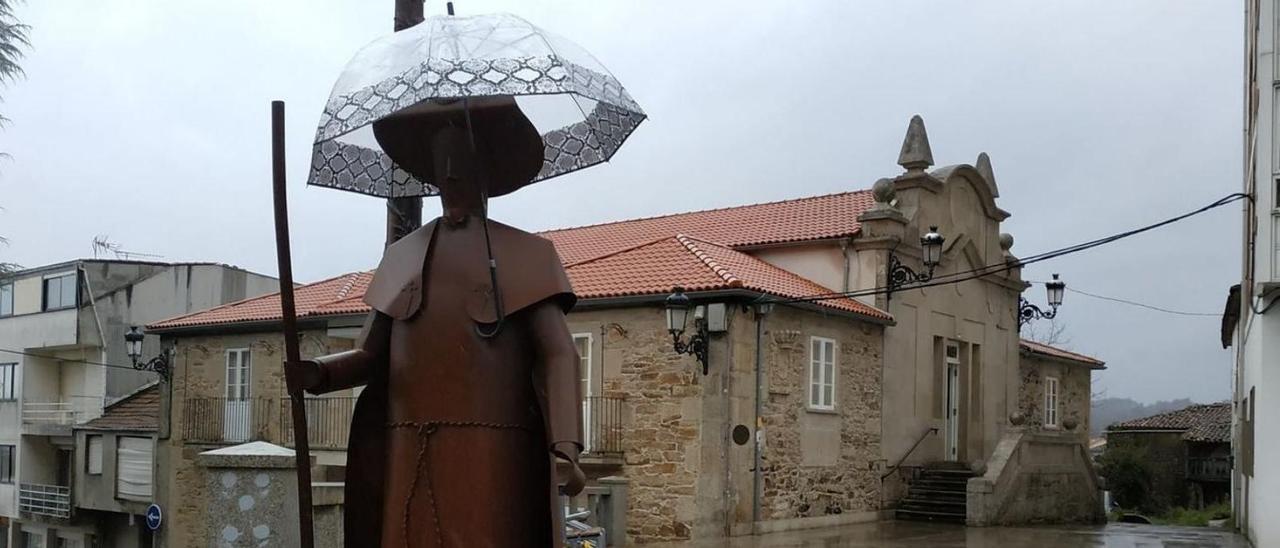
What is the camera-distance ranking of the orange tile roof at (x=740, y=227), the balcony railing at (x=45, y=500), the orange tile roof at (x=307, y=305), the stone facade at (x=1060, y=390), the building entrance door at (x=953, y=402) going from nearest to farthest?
the orange tile roof at (x=740, y=227), the orange tile roof at (x=307, y=305), the building entrance door at (x=953, y=402), the stone facade at (x=1060, y=390), the balcony railing at (x=45, y=500)

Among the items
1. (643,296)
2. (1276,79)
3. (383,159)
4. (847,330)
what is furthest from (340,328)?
(383,159)

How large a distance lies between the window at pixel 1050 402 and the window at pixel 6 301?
29864mm

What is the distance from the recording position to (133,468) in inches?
1164

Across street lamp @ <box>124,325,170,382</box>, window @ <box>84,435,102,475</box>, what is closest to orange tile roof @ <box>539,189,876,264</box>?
street lamp @ <box>124,325,170,382</box>

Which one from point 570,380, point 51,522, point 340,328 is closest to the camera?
point 570,380

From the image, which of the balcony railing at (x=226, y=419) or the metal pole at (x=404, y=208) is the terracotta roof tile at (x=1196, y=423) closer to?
the balcony railing at (x=226, y=419)

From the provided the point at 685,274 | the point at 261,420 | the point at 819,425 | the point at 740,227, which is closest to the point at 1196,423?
the point at 740,227

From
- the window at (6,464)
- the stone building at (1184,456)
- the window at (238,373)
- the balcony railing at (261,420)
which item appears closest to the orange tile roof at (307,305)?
the window at (238,373)

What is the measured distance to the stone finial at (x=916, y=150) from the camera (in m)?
21.5

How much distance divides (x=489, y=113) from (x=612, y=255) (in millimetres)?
14988

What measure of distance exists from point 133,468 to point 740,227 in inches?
641

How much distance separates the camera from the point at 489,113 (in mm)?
4641

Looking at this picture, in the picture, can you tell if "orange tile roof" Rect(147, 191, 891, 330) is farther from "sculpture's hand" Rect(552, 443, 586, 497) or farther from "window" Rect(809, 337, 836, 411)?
"sculpture's hand" Rect(552, 443, 586, 497)

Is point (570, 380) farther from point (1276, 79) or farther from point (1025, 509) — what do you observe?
point (1025, 509)
